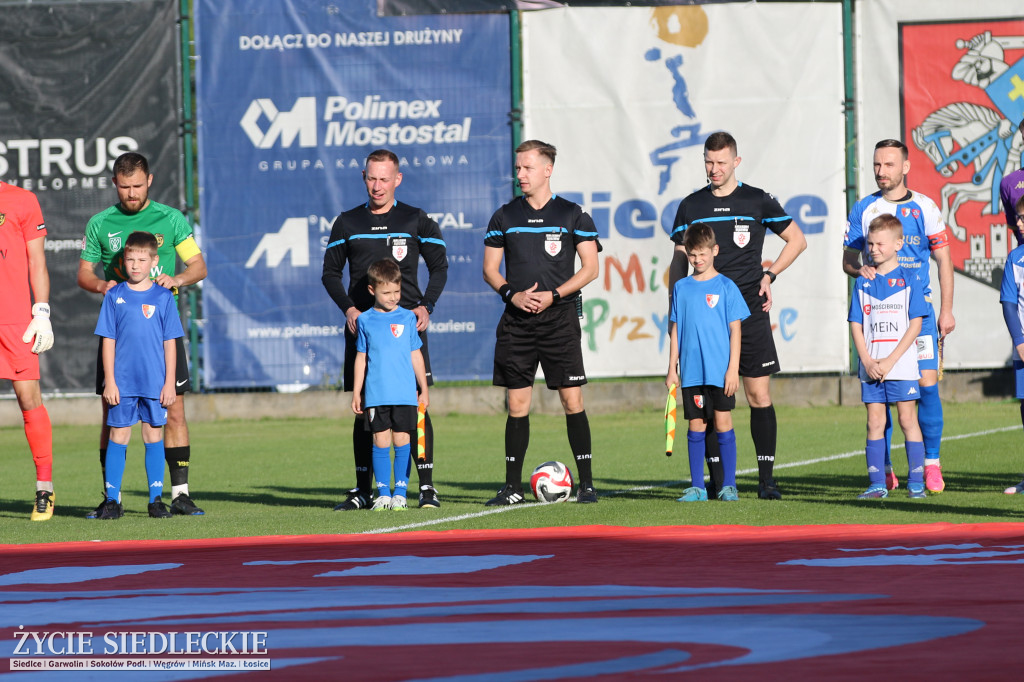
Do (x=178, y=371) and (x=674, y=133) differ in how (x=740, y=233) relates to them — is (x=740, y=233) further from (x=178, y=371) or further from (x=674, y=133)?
(x=674, y=133)

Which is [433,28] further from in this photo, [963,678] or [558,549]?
[963,678]

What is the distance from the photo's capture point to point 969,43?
52.7 ft

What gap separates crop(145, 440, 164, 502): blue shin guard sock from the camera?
28.3 feet

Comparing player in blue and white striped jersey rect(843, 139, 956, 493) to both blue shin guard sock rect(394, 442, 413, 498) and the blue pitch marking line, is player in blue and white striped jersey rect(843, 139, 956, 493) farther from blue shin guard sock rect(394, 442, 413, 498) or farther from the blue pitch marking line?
blue shin guard sock rect(394, 442, 413, 498)

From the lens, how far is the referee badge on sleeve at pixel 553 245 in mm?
8891

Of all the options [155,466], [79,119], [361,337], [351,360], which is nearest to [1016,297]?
[361,337]

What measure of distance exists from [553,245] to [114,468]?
2847 millimetres

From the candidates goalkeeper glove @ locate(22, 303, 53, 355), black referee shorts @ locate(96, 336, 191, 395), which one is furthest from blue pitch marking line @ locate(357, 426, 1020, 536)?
goalkeeper glove @ locate(22, 303, 53, 355)

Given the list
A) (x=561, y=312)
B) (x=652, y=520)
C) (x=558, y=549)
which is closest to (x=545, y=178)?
(x=561, y=312)

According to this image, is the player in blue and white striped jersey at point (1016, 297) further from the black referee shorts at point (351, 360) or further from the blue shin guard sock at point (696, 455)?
the black referee shorts at point (351, 360)

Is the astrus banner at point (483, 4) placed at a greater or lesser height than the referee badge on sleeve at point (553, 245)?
greater

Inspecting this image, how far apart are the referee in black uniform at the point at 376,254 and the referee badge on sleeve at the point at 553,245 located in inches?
25.9

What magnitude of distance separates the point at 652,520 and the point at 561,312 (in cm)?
169

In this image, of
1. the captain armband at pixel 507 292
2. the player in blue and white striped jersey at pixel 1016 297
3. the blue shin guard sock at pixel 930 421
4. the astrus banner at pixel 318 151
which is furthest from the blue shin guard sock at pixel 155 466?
the astrus banner at pixel 318 151
